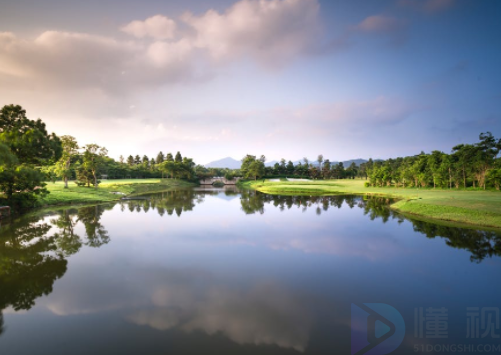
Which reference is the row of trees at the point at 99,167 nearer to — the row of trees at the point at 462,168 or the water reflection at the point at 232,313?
the water reflection at the point at 232,313

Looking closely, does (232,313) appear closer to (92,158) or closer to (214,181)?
(92,158)

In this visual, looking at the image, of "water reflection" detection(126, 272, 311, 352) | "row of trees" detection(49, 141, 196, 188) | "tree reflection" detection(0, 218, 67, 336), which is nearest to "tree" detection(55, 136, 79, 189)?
"row of trees" detection(49, 141, 196, 188)

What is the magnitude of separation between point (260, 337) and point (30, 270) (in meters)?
11.1

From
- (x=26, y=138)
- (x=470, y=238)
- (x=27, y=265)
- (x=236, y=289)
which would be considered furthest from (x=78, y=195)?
(x=470, y=238)

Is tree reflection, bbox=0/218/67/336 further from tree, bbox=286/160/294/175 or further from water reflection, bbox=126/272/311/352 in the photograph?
tree, bbox=286/160/294/175

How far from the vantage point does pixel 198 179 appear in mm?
103312

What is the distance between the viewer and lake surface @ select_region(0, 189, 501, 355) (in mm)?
6238

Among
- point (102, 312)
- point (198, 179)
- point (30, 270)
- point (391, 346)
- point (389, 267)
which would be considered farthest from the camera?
point (198, 179)

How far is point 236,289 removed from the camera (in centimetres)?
905

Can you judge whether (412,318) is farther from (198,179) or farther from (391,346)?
(198,179)

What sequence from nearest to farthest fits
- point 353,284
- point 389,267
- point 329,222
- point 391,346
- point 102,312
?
point 391,346, point 102,312, point 353,284, point 389,267, point 329,222

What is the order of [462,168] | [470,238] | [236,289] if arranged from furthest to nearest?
[462,168] → [470,238] → [236,289]

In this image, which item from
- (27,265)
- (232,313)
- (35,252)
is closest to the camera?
(232,313)

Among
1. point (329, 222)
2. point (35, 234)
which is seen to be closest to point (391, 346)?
point (329, 222)
